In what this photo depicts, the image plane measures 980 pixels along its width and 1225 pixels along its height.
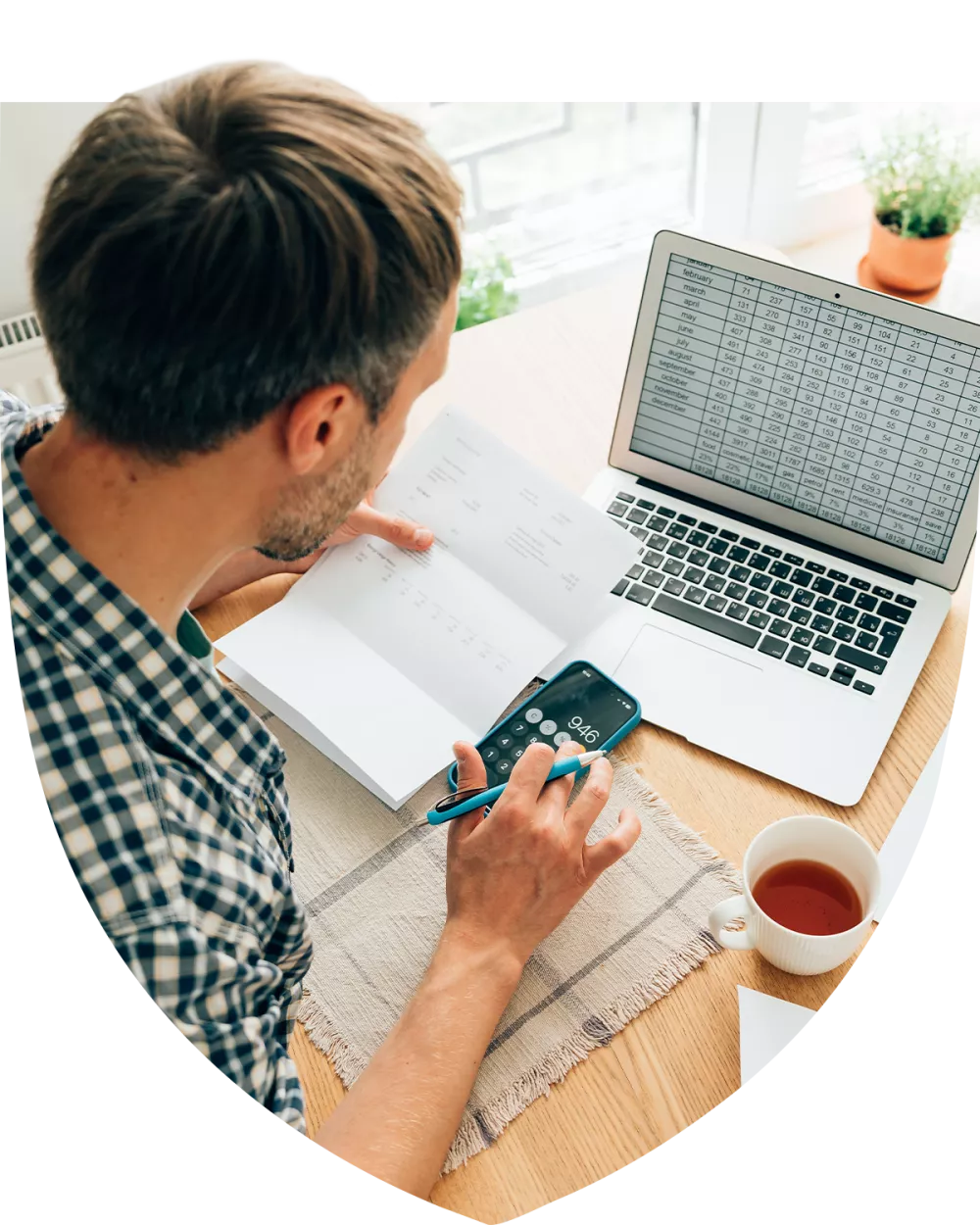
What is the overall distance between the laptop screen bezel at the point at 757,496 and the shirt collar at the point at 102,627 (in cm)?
54

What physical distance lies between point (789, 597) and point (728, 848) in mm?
252

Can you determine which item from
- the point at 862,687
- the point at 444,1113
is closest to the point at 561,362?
the point at 862,687

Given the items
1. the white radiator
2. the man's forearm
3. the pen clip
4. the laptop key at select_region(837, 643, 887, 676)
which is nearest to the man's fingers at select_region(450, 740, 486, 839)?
the pen clip

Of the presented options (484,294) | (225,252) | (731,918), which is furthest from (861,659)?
(484,294)

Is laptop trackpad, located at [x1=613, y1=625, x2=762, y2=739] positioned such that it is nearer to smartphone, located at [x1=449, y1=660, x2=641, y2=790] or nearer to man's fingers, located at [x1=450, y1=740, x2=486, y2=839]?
smartphone, located at [x1=449, y1=660, x2=641, y2=790]

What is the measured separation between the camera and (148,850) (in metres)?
0.67

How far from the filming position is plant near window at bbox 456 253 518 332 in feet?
6.71

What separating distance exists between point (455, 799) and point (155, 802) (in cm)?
27

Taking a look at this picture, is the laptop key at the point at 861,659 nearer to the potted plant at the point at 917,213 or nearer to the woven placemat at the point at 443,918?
the woven placemat at the point at 443,918

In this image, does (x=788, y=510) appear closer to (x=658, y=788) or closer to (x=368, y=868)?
(x=658, y=788)

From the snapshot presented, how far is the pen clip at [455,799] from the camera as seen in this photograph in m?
0.88

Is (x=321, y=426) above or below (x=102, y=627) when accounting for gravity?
above

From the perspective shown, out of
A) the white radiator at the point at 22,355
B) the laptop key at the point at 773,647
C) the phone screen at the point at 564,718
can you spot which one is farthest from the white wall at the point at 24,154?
the laptop key at the point at 773,647

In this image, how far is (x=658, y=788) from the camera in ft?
3.03
